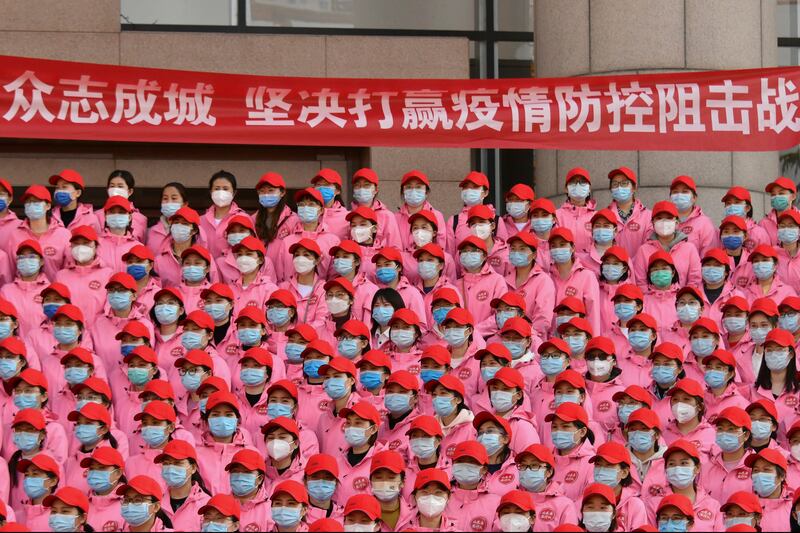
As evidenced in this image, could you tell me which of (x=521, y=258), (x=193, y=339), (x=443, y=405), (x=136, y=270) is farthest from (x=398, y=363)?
(x=136, y=270)

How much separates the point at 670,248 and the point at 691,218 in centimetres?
51

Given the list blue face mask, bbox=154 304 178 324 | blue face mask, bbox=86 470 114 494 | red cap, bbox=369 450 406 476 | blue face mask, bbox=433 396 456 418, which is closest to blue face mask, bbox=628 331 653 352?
blue face mask, bbox=433 396 456 418

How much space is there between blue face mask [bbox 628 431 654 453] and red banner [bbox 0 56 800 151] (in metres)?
5.00

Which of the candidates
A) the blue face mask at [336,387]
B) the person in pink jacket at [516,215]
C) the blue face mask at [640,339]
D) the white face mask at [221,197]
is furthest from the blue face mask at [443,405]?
the white face mask at [221,197]

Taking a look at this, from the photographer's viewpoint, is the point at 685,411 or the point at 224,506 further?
the point at 685,411

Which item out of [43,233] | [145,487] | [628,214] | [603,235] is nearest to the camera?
[145,487]

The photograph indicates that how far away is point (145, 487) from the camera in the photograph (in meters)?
13.3

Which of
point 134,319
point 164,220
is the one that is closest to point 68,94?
point 164,220

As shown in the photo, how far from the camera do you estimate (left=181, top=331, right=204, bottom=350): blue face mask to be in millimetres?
15156

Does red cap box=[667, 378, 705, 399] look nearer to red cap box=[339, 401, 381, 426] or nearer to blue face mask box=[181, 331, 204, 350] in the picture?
red cap box=[339, 401, 381, 426]

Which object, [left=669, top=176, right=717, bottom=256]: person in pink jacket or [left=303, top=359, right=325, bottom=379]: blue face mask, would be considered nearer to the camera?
[left=303, top=359, right=325, bottom=379]: blue face mask

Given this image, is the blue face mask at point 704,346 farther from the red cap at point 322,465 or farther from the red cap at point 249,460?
the red cap at point 249,460

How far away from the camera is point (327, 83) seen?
18875 mm

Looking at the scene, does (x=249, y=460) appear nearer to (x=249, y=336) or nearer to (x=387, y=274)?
(x=249, y=336)
